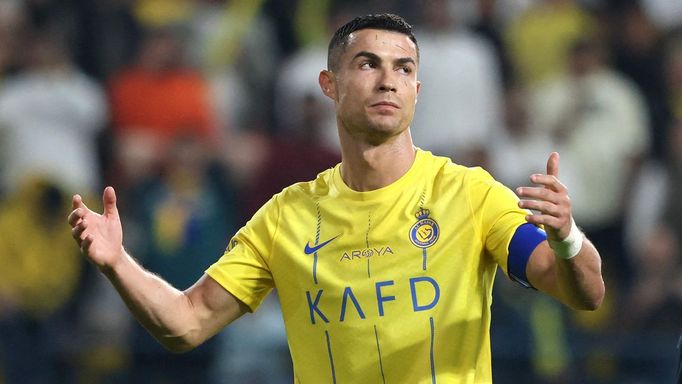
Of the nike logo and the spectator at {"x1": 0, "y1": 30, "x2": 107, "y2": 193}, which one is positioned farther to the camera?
the spectator at {"x1": 0, "y1": 30, "x2": 107, "y2": 193}

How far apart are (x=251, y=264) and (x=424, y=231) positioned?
2.42 feet

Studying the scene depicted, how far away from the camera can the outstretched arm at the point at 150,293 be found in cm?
490

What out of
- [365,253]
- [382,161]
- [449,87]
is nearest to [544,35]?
[449,87]

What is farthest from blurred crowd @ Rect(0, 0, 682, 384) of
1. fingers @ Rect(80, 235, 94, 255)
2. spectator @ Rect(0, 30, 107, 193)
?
fingers @ Rect(80, 235, 94, 255)

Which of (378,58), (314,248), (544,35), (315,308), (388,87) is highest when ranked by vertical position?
(544,35)

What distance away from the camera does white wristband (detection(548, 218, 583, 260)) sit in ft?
14.2

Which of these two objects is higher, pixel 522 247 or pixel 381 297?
pixel 522 247

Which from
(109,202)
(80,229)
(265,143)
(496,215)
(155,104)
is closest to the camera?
(496,215)

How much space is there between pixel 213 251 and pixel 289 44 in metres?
1.94

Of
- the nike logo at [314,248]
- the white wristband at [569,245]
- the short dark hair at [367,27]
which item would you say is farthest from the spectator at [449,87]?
the white wristband at [569,245]

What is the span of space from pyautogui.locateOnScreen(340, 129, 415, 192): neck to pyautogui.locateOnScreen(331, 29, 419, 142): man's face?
46 mm

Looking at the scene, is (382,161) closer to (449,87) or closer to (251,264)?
(251,264)

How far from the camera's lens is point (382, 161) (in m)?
5.12

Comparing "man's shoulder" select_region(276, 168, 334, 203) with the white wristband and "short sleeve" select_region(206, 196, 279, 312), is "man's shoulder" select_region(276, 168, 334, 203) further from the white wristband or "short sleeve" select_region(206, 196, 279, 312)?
the white wristband
